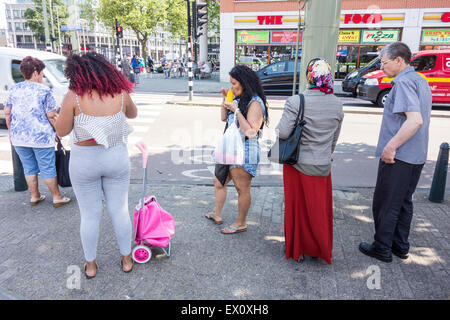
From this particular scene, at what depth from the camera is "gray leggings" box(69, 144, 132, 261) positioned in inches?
104

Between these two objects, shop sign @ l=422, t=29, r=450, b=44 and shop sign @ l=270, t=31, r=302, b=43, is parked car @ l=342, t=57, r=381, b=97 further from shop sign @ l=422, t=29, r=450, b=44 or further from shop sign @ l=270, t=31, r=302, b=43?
shop sign @ l=422, t=29, r=450, b=44

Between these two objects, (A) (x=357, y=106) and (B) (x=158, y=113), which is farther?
(A) (x=357, y=106)

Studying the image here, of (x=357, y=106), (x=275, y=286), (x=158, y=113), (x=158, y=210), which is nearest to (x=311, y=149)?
(x=275, y=286)

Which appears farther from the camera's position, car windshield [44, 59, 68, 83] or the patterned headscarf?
car windshield [44, 59, 68, 83]

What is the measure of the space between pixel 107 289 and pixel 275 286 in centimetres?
133

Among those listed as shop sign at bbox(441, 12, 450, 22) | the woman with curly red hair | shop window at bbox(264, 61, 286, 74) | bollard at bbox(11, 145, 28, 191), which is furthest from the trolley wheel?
shop sign at bbox(441, 12, 450, 22)

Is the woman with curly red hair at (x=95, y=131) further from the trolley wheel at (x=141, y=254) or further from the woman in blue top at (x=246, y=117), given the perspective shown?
the woman in blue top at (x=246, y=117)

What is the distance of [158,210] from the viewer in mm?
3213

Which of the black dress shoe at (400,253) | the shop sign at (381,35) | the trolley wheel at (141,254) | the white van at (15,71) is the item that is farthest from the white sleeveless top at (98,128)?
the shop sign at (381,35)

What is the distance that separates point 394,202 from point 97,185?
2474 mm

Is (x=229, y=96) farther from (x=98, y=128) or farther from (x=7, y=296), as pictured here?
(x=7, y=296)

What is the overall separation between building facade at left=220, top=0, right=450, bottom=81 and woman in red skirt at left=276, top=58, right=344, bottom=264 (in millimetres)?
18361

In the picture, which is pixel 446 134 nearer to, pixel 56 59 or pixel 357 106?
pixel 357 106
